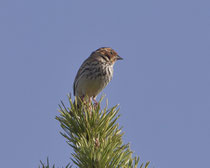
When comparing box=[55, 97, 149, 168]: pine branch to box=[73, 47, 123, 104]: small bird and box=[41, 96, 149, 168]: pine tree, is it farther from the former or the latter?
box=[73, 47, 123, 104]: small bird

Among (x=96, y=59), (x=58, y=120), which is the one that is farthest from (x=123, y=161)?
(x=96, y=59)

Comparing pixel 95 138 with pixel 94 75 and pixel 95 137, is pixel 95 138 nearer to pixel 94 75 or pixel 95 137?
pixel 95 137

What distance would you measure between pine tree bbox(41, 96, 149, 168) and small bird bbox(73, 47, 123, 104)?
11.3ft

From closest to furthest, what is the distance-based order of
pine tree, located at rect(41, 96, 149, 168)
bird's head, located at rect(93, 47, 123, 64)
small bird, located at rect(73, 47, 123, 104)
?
pine tree, located at rect(41, 96, 149, 168)
small bird, located at rect(73, 47, 123, 104)
bird's head, located at rect(93, 47, 123, 64)

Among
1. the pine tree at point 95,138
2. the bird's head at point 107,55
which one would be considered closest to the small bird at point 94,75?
the bird's head at point 107,55

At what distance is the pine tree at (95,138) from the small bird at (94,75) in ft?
11.3

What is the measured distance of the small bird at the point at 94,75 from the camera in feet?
21.8

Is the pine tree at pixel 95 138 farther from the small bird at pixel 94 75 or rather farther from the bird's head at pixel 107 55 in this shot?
the bird's head at pixel 107 55

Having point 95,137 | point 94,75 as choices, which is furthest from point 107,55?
point 95,137

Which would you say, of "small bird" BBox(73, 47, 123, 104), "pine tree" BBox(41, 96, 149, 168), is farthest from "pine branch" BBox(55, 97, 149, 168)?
"small bird" BBox(73, 47, 123, 104)

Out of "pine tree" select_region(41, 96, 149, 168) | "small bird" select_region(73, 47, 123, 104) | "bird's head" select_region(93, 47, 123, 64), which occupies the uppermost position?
"bird's head" select_region(93, 47, 123, 64)

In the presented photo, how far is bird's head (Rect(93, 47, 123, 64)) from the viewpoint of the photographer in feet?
23.7

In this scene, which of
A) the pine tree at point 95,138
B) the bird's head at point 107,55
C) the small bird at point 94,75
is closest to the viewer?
the pine tree at point 95,138

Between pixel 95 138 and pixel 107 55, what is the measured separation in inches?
191
